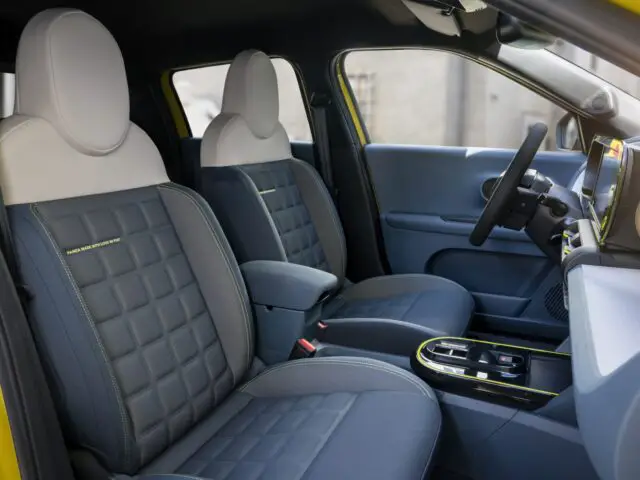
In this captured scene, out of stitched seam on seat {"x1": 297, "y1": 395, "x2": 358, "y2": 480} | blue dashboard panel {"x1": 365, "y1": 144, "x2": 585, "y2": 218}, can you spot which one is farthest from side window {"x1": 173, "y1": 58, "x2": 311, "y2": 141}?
stitched seam on seat {"x1": 297, "y1": 395, "x2": 358, "y2": 480}

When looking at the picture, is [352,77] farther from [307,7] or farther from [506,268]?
[506,268]

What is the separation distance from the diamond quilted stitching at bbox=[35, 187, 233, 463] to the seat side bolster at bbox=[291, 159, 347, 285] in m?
1.02

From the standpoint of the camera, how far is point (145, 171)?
165cm

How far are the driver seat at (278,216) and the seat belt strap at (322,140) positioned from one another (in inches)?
9.1

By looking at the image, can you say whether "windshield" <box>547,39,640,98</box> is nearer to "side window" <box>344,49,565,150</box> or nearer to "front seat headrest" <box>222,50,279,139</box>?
"side window" <box>344,49,565,150</box>

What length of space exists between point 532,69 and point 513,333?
107cm

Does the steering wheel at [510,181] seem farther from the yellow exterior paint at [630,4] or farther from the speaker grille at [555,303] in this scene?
Result: the yellow exterior paint at [630,4]

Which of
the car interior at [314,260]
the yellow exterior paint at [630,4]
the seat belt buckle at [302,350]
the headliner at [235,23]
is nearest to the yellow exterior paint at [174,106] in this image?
the headliner at [235,23]

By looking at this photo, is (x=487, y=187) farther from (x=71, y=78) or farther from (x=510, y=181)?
(x=71, y=78)

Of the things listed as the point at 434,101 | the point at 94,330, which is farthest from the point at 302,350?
the point at 434,101

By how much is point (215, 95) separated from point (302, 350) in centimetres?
163

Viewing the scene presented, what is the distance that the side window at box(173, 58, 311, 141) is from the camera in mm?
2827

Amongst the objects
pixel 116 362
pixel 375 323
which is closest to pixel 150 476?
pixel 116 362

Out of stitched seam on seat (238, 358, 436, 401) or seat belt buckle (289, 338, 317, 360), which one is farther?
seat belt buckle (289, 338, 317, 360)
